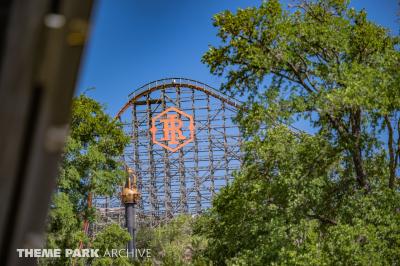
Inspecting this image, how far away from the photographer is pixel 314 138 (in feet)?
33.3

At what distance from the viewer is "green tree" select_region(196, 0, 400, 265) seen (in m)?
9.01

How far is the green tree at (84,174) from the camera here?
1677 centimetres

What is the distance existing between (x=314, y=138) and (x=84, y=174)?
1029 centimetres

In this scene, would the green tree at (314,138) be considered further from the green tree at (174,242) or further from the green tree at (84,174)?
the green tree at (174,242)

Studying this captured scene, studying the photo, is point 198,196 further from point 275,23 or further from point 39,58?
point 39,58

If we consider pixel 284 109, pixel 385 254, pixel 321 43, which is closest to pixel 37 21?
pixel 385 254

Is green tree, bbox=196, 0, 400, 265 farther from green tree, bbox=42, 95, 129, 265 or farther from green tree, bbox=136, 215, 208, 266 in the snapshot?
green tree, bbox=136, 215, 208, 266

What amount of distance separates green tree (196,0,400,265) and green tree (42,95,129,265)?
7.22 m

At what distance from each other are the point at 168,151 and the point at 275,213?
24.1 meters

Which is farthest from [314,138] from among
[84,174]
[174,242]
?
[174,242]

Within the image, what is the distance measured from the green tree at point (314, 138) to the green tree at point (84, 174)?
7218mm

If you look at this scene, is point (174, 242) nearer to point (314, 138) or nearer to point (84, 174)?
point (84, 174)

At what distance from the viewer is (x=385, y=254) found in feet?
28.5

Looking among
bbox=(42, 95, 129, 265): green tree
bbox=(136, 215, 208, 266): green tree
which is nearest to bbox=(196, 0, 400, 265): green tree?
bbox=(42, 95, 129, 265): green tree
